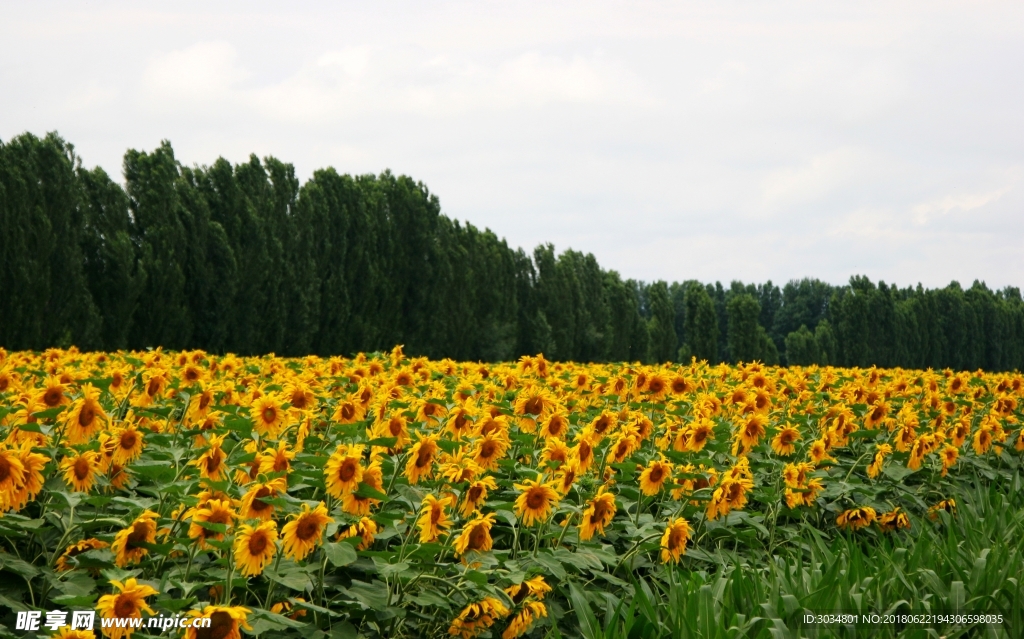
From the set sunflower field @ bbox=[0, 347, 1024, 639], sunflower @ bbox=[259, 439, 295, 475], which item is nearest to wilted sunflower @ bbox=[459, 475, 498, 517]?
sunflower field @ bbox=[0, 347, 1024, 639]

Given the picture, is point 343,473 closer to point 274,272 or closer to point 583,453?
point 583,453

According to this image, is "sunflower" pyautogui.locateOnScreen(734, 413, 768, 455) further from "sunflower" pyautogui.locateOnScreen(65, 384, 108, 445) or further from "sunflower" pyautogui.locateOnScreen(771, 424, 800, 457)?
"sunflower" pyautogui.locateOnScreen(65, 384, 108, 445)

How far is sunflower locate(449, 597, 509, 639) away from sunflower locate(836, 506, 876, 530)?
3.05 metres

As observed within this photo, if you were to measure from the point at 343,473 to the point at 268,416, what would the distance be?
42.6 inches

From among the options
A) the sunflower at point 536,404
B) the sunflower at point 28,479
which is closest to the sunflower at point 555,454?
the sunflower at point 536,404

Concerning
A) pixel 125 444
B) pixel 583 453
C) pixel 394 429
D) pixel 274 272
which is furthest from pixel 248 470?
pixel 274 272

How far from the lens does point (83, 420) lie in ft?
14.1

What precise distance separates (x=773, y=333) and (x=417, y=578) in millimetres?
90083

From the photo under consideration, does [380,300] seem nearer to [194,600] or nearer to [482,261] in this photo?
[482,261]

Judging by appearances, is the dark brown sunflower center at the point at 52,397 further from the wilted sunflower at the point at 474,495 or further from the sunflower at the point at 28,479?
the wilted sunflower at the point at 474,495

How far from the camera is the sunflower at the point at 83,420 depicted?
13.9ft

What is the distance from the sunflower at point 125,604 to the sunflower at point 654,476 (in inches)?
104

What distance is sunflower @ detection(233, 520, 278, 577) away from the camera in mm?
3191

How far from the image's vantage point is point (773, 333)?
90.2m
